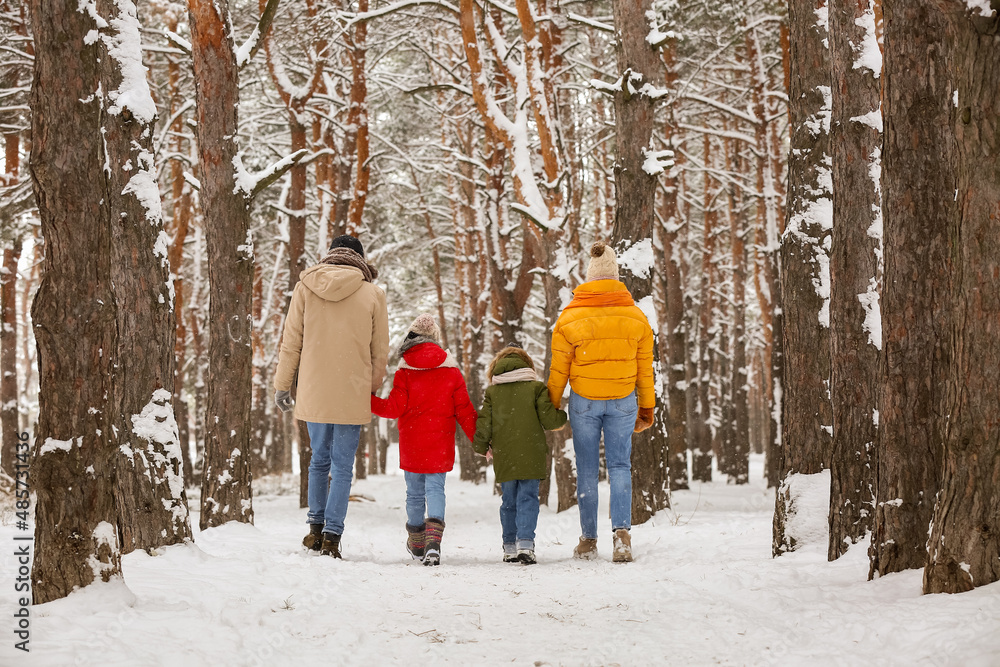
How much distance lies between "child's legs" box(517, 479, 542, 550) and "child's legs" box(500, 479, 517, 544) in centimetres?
6

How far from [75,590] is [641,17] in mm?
6670

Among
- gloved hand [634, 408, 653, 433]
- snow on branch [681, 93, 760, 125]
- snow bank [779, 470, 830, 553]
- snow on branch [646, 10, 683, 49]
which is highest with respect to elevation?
snow on branch [681, 93, 760, 125]

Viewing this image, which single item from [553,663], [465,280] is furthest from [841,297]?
[465,280]

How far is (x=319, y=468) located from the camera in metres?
5.54

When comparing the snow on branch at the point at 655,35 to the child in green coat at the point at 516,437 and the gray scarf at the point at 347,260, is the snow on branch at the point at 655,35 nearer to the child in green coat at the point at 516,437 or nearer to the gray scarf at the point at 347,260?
the child in green coat at the point at 516,437

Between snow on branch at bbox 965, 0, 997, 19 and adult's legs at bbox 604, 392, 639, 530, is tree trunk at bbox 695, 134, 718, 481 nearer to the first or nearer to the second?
adult's legs at bbox 604, 392, 639, 530

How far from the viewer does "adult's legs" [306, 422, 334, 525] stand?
5.46 meters

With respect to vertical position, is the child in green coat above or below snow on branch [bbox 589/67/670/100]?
below

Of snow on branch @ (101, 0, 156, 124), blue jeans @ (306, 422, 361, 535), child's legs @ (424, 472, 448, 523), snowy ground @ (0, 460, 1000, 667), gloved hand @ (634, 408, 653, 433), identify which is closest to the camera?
snowy ground @ (0, 460, 1000, 667)

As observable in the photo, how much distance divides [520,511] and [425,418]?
0.96m

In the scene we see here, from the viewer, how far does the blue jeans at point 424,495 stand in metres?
5.64

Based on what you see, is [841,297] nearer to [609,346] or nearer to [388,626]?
[609,346]

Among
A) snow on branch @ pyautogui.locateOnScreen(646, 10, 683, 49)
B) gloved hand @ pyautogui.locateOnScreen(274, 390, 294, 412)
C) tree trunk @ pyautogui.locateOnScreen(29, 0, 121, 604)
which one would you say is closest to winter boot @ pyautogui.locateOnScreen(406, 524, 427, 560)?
gloved hand @ pyautogui.locateOnScreen(274, 390, 294, 412)

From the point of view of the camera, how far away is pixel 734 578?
4.25 metres
